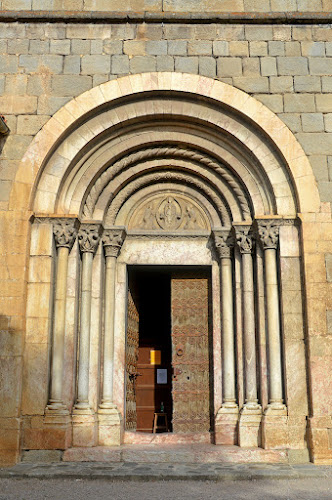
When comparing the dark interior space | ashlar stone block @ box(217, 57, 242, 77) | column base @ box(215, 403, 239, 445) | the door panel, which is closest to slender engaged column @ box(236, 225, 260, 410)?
column base @ box(215, 403, 239, 445)

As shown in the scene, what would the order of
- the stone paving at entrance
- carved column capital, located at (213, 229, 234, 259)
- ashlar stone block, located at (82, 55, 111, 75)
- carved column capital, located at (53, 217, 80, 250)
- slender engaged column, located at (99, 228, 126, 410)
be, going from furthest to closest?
carved column capital, located at (213, 229, 234, 259), ashlar stone block, located at (82, 55, 111, 75), slender engaged column, located at (99, 228, 126, 410), carved column capital, located at (53, 217, 80, 250), the stone paving at entrance

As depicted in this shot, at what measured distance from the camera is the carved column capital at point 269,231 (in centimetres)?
743

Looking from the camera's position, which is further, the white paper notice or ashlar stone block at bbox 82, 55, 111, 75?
the white paper notice

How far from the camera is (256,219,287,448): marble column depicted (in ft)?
22.4

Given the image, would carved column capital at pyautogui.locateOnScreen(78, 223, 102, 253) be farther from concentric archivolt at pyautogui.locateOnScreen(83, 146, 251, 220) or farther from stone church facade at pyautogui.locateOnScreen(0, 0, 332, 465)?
concentric archivolt at pyautogui.locateOnScreen(83, 146, 251, 220)

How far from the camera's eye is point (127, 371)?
8133 mm

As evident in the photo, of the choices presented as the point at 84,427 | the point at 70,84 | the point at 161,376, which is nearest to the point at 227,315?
the point at 161,376

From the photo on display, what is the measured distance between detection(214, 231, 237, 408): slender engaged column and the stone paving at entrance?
4.35 ft

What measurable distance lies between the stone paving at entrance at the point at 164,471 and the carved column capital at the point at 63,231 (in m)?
2.96

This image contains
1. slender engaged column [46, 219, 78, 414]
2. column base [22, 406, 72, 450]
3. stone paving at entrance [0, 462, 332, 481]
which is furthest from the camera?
slender engaged column [46, 219, 78, 414]

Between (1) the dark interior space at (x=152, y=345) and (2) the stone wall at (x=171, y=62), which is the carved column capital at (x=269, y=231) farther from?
(1) the dark interior space at (x=152, y=345)

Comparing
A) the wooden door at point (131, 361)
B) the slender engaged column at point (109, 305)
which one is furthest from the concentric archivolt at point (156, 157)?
the wooden door at point (131, 361)

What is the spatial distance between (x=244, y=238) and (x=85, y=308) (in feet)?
8.58

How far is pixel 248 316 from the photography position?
24.9ft
